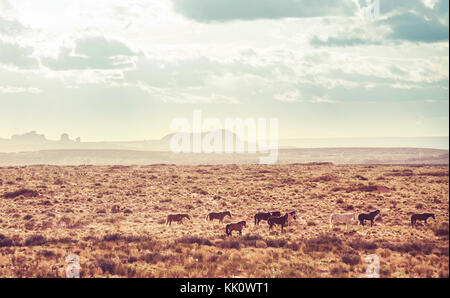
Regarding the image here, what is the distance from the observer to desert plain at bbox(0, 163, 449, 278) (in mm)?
14312

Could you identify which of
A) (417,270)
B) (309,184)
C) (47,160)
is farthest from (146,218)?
(47,160)

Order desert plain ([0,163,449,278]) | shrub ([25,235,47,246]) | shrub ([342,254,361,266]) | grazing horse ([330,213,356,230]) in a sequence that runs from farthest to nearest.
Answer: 1. grazing horse ([330,213,356,230])
2. shrub ([25,235,47,246])
3. shrub ([342,254,361,266])
4. desert plain ([0,163,449,278])

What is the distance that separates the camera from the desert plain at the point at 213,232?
47.0ft

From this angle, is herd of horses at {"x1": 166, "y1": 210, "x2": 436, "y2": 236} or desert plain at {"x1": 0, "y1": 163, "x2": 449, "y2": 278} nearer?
desert plain at {"x1": 0, "y1": 163, "x2": 449, "y2": 278}

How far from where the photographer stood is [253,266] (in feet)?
46.9

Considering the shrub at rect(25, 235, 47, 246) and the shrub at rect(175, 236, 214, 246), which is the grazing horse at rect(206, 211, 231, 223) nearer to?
the shrub at rect(175, 236, 214, 246)

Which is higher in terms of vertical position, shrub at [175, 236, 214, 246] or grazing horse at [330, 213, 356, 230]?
grazing horse at [330, 213, 356, 230]

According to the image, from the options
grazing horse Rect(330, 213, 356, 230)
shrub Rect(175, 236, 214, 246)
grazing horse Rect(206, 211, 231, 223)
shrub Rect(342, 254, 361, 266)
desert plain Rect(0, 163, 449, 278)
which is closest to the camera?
desert plain Rect(0, 163, 449, 278)

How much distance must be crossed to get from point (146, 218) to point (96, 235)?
5.97 m

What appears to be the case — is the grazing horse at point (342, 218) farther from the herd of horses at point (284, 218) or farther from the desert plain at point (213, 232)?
the desert plain at point (213, 232)

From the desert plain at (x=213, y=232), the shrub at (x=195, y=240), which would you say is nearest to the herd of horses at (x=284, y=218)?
the desert plain at (x=213, y=232)

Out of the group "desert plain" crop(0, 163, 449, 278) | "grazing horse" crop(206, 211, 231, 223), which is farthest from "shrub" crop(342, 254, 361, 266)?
"grazing horse" crop(206, 211, 231, 223)

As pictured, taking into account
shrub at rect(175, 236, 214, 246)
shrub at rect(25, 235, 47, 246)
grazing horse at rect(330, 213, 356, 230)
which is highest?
grazing horse at rect(330, 213, 356, 230)
